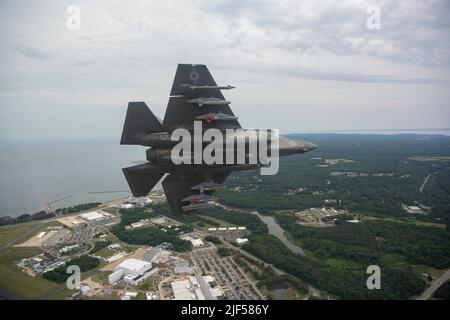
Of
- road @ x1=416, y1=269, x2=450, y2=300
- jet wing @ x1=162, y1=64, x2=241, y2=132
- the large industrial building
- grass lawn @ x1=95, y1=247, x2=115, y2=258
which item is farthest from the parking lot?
jet wing @ x1=162, y1=64, x2=241, y2=132

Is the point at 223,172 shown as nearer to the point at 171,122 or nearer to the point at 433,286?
the point at 171,122

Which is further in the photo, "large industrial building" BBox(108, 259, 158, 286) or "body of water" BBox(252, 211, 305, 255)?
"body of water" BBox(252, 211, 305, 255)

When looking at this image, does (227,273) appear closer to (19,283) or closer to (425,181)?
(19,283)

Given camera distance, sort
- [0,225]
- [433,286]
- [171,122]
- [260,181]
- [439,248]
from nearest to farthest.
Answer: [171,122] < [433,286] < [439,248] < [0,225] < [260,181]

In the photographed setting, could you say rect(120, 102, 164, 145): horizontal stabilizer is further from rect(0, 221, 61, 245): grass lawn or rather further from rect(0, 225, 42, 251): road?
rect(0, 221, 61, 245): grass lawn
